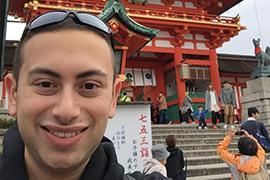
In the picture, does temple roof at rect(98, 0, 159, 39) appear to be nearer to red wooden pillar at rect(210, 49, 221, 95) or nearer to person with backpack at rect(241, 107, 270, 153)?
person with backpack at rect(241, 107, 270, 153)

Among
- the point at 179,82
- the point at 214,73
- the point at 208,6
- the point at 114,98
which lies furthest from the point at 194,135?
the point at 208,6

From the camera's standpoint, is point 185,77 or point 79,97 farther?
point 185,77

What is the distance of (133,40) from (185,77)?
4.40 metres

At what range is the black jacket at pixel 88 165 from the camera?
951mm

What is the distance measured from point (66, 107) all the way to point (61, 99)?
0.10ft

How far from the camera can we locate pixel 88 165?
0.98 meters

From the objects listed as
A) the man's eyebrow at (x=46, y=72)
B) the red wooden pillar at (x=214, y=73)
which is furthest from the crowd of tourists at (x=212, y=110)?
the man's eyebrow at (x=46, y=72)

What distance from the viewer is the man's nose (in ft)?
2.86

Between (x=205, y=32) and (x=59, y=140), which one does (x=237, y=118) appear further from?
(x=59, y=140)

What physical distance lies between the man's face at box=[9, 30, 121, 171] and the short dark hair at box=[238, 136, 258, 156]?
9.08 feet

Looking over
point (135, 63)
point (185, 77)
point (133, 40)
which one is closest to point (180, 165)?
point (133, 40)

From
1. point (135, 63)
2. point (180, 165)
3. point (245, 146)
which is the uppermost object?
point (135, 63)

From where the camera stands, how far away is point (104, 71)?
38.1 inches

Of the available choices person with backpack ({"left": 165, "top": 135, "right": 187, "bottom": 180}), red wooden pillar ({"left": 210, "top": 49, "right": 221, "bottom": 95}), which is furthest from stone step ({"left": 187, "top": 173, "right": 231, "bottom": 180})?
red wooden pillar ({"left": 210, "top": 49, "right": 221, "bottom": 95})
